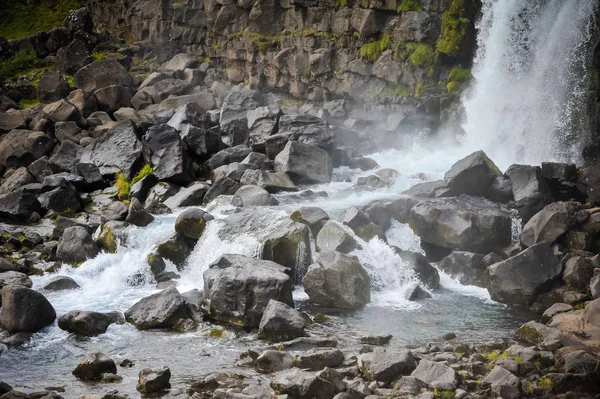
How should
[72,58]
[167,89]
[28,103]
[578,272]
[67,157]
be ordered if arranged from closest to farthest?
1. [578,272]
2. [67,157]
3. [167,89]
4. [28,103]
5. [72,58]

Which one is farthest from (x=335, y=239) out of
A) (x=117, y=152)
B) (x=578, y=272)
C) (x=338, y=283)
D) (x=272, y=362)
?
(x=117, y=152)

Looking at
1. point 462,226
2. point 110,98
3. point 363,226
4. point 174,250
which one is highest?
point 110,98

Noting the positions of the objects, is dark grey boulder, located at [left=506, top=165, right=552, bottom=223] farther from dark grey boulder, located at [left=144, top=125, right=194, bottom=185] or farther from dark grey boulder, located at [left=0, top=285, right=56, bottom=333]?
dark grey boulder, located at [left=0, top=285, right=56, bottom=333]

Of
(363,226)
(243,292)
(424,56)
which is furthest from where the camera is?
(424,56)

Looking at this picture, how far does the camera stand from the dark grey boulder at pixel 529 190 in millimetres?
21047

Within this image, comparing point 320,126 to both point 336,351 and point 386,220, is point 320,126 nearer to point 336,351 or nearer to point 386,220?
point 386,220

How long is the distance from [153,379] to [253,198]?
11301mm

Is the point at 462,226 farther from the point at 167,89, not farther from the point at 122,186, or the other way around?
the point at 167,89

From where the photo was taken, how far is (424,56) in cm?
3472

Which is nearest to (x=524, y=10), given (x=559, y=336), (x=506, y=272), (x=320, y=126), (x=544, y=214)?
(x=320, y=126)

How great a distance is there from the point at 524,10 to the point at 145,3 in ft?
119

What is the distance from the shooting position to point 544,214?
64.1 ft

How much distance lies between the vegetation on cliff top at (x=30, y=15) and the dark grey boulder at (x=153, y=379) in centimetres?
5861

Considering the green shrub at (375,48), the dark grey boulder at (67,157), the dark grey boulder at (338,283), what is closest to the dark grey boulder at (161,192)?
the dark grey boulder at (67,157)
